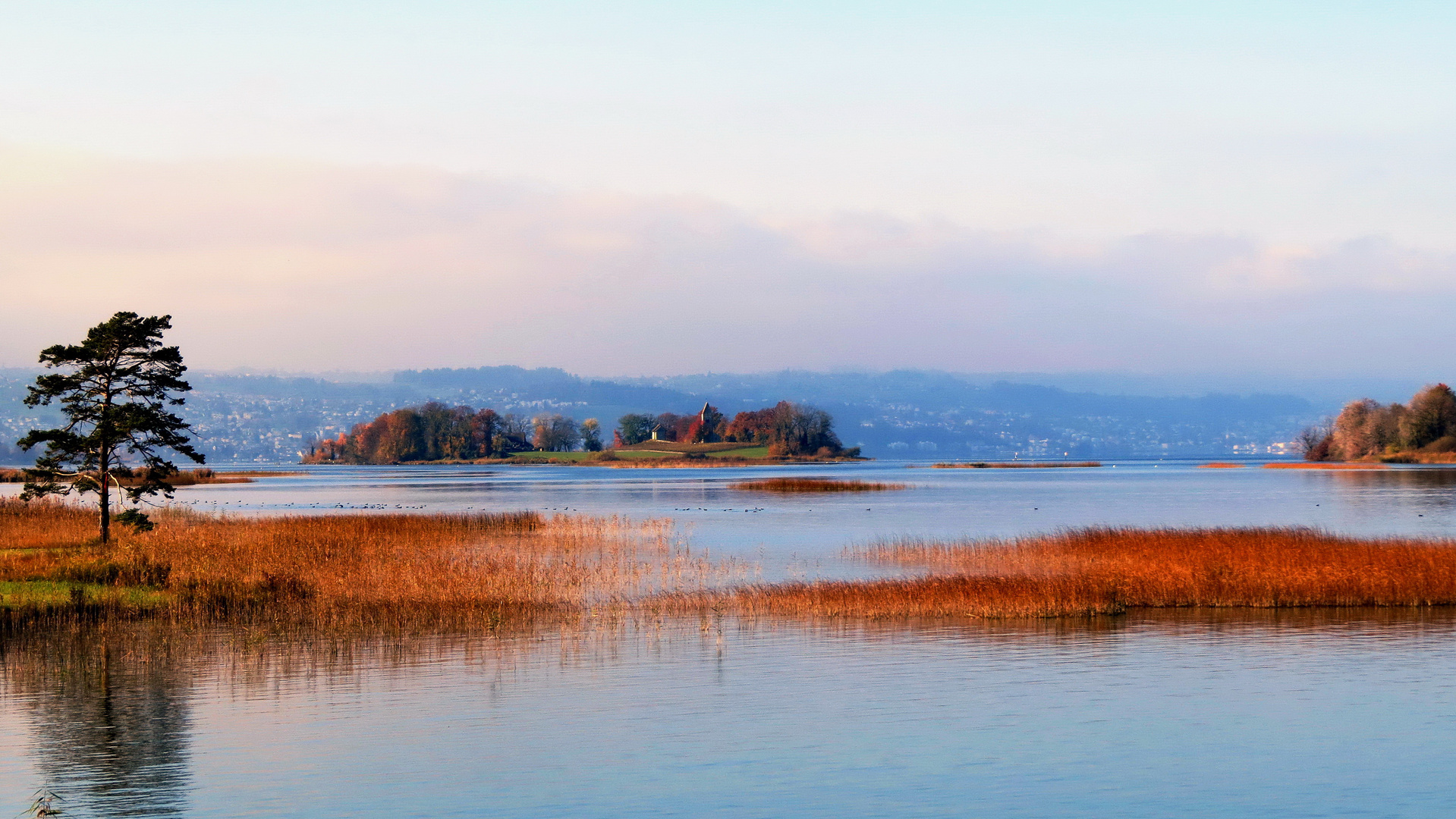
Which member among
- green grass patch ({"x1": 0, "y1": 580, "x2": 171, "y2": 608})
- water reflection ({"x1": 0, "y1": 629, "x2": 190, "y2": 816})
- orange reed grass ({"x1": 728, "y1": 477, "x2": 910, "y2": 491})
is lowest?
orange reed grass ({"x1": 728, "y1": 477, "x2": 910, "y2": 491})

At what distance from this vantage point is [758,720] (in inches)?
750

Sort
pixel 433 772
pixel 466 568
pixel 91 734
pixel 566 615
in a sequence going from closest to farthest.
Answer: pixel 433 772
pixel 91 734
pixel 566 615
pixel 466 568

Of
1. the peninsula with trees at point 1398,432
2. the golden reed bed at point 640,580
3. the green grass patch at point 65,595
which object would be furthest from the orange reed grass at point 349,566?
the peninsula with trees at point 1398,432

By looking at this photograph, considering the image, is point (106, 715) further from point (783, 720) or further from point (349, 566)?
point (349, 566)

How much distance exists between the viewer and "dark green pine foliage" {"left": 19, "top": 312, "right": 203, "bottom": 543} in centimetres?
3638

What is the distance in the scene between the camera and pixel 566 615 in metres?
29.2

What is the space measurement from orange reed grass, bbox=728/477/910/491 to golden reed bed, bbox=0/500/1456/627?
73015 millimetres

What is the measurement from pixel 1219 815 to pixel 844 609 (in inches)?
617

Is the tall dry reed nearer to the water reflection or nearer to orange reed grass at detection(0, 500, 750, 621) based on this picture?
orange reed grass at detection(0, 500, 750, 621)

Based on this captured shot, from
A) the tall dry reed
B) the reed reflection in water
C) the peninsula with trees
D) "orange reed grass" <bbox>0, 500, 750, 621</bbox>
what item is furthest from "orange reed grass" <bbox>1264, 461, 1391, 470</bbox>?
the reed reflection in water

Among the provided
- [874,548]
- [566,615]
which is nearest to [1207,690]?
[566,615]

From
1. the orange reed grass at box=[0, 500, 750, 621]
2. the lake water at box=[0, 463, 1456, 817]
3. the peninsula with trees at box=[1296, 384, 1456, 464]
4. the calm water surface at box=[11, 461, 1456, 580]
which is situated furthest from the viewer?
the peninsula with trees at box=[1296, 384, 1456, 464]

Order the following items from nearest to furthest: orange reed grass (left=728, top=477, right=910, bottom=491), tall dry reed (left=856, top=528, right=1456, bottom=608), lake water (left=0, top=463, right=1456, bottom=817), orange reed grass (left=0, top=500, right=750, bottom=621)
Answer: lake water (left=0, top=463, right=1456, bottom=817)
orange reed grass (left=0, top=500, right=750, bottom=621)
tall dry reed (left=856, top=528, right=1456, bottom=608)
orange reed grass (left=728, top=477, right=910, bottom=491)

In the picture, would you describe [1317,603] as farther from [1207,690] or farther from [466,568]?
[466,568]
